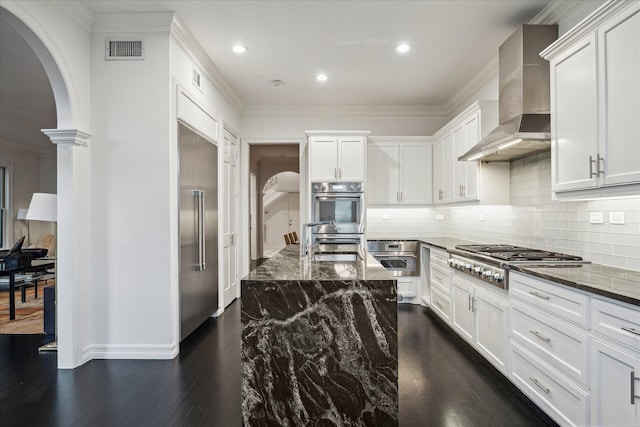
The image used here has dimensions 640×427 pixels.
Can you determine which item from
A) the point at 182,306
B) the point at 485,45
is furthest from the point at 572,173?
the point at 182,306

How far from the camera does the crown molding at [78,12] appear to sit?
2824 millimetres

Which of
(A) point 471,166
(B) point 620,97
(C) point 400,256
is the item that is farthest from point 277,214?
(B) point 620,97

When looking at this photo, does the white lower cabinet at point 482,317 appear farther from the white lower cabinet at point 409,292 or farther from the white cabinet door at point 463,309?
the white lower cabinet at point 409,292

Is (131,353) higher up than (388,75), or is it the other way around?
(388,75)

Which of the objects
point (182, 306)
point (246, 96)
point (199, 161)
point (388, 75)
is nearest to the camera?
point (182, 306)

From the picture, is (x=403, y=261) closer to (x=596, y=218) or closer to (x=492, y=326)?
(x=492, y=326)

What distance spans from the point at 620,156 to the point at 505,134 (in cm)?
110

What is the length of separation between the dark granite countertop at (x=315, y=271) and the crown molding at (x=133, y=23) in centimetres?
233

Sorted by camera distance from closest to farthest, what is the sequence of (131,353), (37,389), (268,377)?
(268,377)
(37,389)
(131,353)

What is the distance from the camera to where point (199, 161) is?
389cm

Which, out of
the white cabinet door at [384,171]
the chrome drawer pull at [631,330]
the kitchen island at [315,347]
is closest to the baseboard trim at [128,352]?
the kitchen island at [315,347]

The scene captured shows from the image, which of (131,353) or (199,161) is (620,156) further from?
(131,353)

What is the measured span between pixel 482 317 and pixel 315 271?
1.78m

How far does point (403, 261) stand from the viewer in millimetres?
5043
